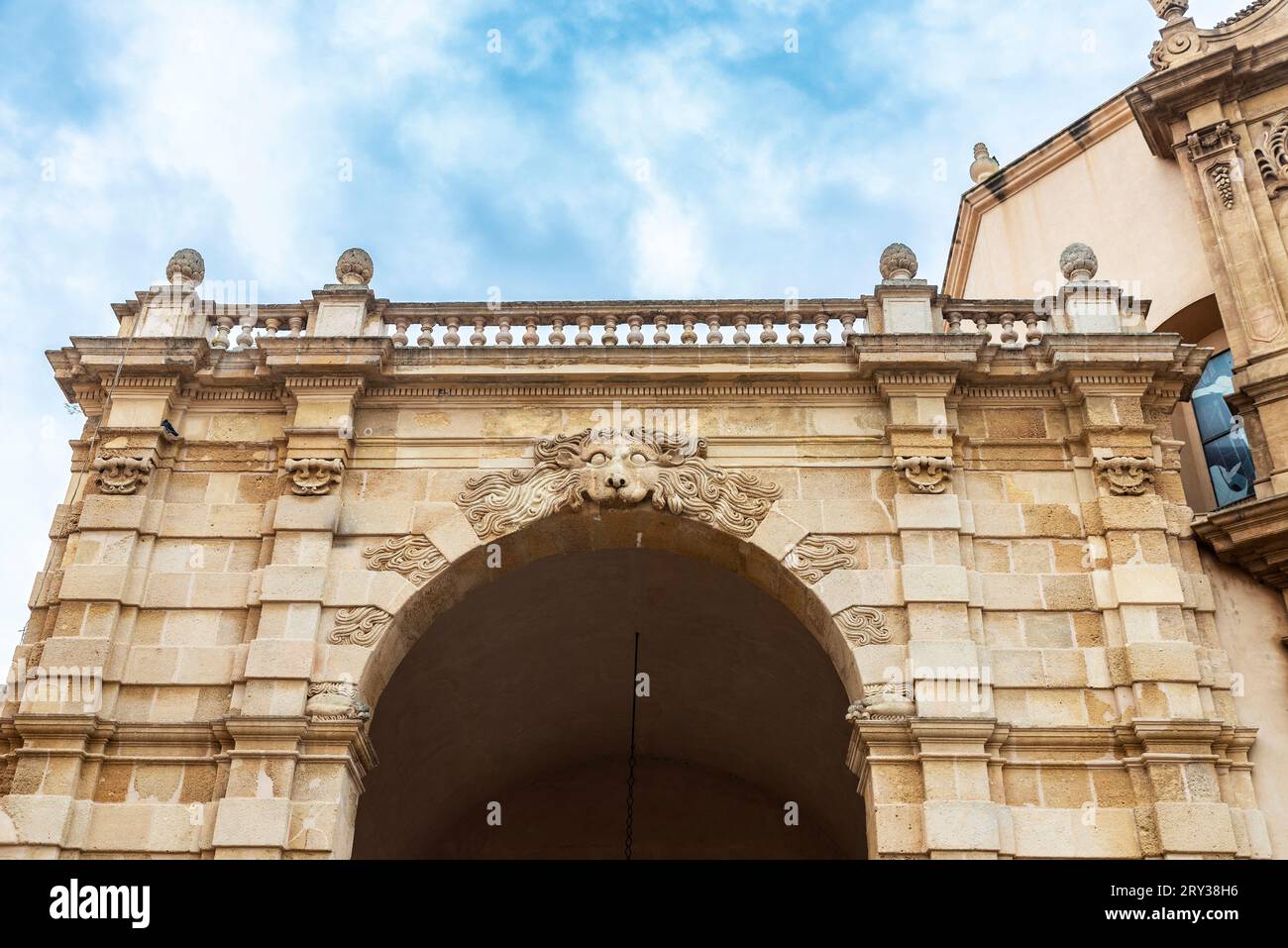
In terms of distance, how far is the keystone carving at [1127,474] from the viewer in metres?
11.6

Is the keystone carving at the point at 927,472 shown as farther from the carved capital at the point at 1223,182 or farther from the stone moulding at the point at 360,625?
the carved capital at the point at 1223,182

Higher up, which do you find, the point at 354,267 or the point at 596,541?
the point at 354,267

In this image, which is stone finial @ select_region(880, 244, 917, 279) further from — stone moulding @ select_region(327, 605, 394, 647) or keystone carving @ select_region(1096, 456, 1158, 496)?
stone moulding @ select_region(327, 605, 394, 647)

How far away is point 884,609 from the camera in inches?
436

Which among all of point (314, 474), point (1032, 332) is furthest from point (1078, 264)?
point (314, 474)

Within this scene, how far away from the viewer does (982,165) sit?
65.6 feet

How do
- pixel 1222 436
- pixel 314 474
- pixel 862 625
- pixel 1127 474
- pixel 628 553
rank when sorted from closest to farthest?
1. pixel 862 625
2. pixel 1127 474
3. pixel 314 474
4. pixel 628 553
5. pixel 1222 436

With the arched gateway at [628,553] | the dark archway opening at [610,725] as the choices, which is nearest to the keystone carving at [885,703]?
the arched gateway at [628,553]

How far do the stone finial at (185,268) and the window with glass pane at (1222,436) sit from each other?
10.3 meters

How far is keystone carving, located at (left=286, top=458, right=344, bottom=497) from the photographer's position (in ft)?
38.6

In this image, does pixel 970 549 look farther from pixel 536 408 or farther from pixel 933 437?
pixel 536 408

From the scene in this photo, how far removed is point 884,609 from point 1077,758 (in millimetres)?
1872

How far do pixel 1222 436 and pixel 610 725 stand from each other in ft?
25.0

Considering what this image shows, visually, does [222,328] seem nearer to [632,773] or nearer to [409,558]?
[409,558]
